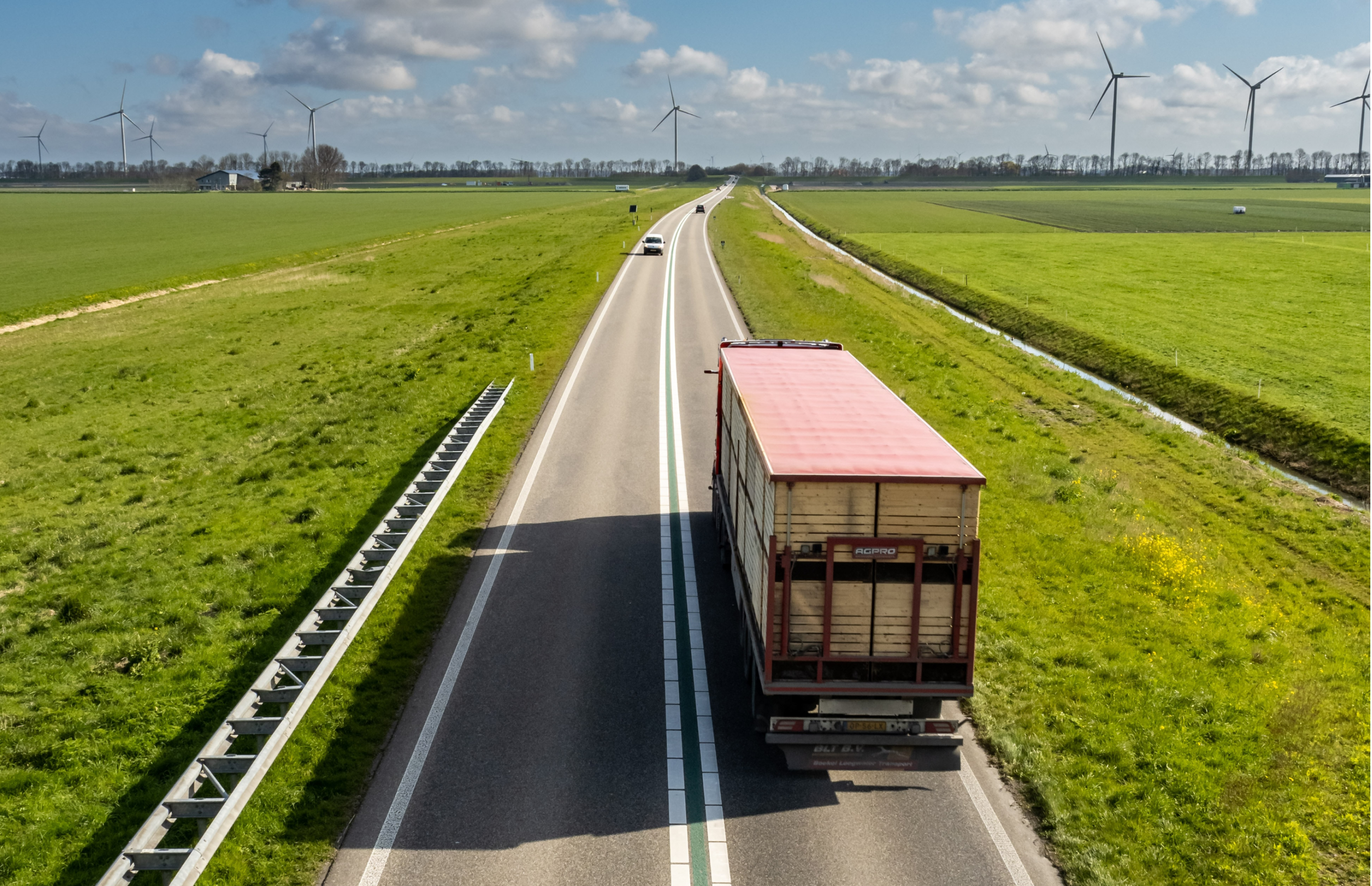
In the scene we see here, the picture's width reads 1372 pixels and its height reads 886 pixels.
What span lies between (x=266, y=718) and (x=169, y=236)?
104 m

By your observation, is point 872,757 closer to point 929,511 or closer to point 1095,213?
point 929,511

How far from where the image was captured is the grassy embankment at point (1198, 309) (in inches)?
1243

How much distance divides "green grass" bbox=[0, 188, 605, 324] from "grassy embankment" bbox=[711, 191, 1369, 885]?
171 ft

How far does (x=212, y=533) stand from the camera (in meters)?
20.7

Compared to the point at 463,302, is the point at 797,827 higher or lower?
lower

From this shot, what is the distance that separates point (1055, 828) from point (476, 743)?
273 inches

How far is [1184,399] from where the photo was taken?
115ft

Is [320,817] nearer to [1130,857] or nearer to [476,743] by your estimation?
[476,743]

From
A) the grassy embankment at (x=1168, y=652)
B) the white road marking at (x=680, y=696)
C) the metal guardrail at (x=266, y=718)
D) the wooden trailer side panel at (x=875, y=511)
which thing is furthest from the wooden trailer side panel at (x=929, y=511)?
the metal guardrail at (x=266, y=718)

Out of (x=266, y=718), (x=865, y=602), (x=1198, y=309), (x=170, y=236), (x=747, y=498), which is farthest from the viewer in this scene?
(x=170, y=236)

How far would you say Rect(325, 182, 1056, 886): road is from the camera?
10.4 meters

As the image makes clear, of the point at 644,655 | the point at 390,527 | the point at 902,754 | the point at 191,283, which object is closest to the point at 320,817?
the point at 644,655

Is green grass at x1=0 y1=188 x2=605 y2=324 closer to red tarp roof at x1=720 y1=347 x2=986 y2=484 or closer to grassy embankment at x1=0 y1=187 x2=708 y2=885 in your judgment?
grassy embankment at x1=0 y1=187 x2=708 y2=885

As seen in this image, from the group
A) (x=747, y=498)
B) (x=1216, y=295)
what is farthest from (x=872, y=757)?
(x=1216, y=295)
